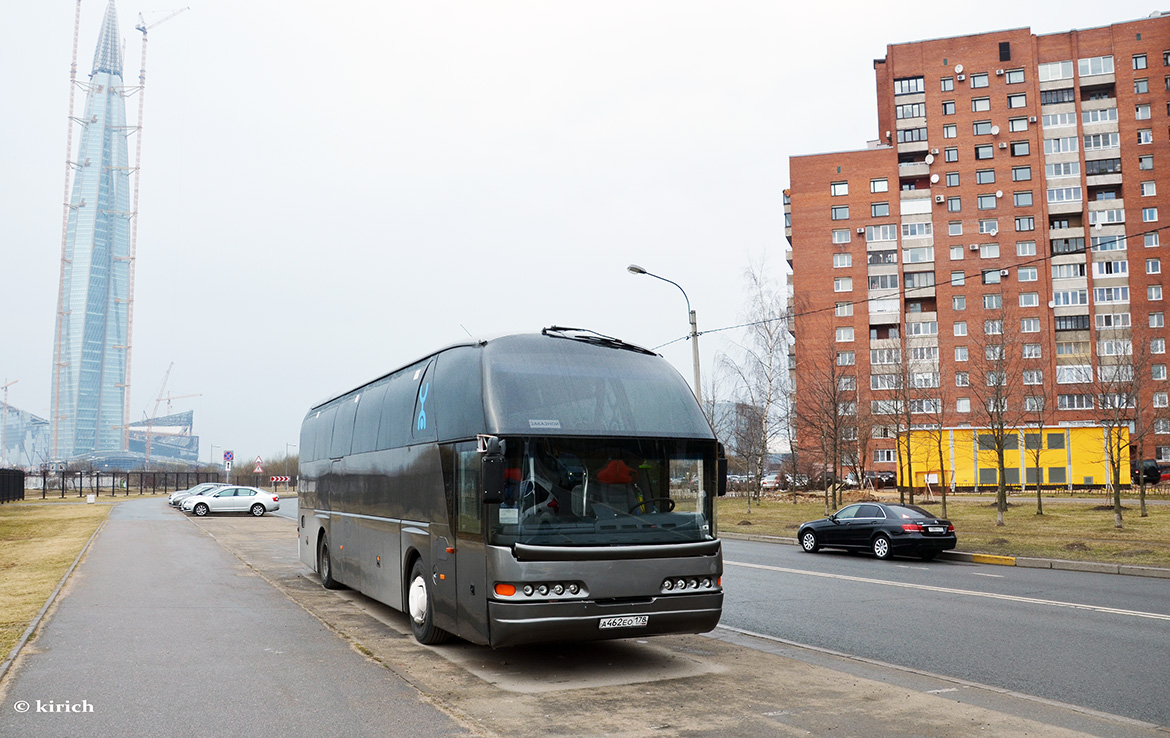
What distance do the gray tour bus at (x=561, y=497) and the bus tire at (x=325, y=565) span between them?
4768 mm

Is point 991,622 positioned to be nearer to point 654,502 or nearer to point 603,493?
point 654,502

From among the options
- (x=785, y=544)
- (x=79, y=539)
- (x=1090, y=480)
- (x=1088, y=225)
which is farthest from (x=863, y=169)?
(x=79, y=539)

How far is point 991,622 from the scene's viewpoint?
11.0m

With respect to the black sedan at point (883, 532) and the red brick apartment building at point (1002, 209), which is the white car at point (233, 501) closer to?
the black sedan at point (883, 532)

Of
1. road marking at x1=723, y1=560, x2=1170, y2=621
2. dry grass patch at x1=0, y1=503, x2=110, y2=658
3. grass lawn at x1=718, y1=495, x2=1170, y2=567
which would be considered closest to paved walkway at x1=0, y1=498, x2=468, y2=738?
dry grass patch at x1=0, y1=503, x2=110, y2=658

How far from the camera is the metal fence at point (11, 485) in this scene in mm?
47906

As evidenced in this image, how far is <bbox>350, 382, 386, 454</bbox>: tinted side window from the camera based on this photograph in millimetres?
12031

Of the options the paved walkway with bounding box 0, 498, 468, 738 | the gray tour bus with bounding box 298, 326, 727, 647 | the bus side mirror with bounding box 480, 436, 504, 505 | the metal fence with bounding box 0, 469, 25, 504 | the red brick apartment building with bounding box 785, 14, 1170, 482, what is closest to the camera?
the paved walkway with bounding box 0, 498, 468, 738

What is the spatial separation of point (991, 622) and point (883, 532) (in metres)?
9.48

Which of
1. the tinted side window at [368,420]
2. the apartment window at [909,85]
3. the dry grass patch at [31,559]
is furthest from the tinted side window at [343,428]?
the apartment window at [909,85]

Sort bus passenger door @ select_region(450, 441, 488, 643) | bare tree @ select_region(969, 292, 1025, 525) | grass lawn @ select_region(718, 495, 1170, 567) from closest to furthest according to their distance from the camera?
1. bus passenger door @ select_region(450, 441, 488, 643)
2. grass lawn @ select_region(718, 495, 1170, 567)
3. bare tree @ select_region(969, 292, 1025, 525)

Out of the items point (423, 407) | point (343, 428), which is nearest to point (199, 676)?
point (423, 407)

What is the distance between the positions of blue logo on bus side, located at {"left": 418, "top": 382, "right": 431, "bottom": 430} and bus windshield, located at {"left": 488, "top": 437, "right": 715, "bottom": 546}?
7.76 feet

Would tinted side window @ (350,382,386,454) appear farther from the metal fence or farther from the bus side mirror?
the metal fence
